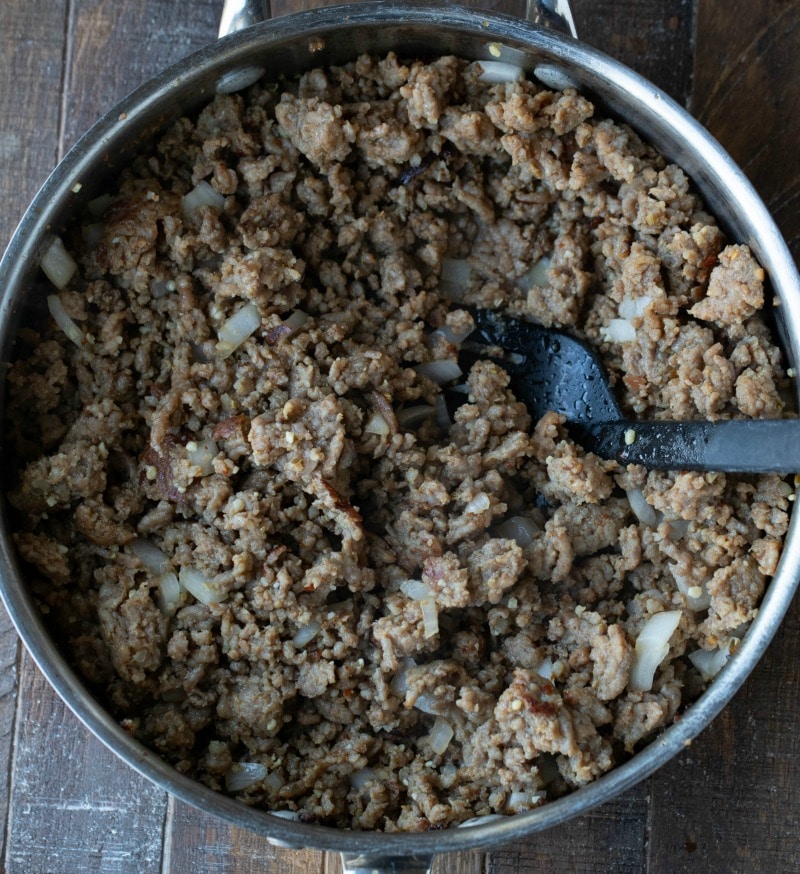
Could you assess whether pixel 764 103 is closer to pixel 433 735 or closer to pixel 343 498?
pixel 343 498

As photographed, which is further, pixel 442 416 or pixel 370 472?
pixel 442 416

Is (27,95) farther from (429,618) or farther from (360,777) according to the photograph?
(360,777)

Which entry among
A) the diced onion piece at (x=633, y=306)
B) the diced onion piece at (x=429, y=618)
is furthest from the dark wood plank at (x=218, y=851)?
the diced onion piece at (x=633, y=306)

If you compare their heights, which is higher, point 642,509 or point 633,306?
point 633,306

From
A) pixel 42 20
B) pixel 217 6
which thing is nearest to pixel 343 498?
pixel 217 6

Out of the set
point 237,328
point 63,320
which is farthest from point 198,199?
point 63,320

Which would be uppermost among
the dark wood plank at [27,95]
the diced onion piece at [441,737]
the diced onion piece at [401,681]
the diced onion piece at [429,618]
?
the dark wood plank at [27,95]

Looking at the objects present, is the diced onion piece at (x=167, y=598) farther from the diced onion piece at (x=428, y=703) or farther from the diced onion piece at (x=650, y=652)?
the diced onion piece at (x=650, y=652)
